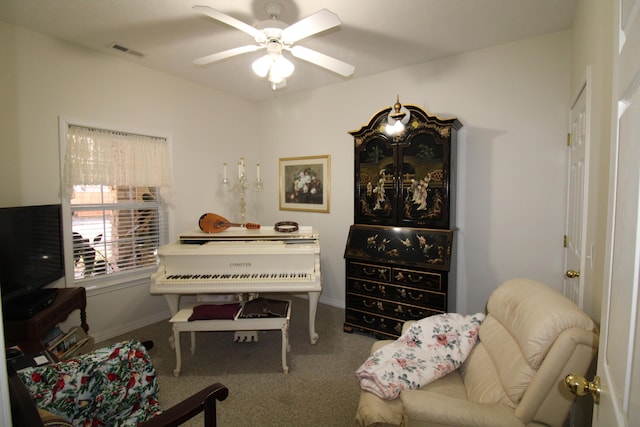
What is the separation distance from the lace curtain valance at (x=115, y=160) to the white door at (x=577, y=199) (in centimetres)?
368

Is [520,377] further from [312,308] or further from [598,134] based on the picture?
[312,308]

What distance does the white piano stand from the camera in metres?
2.55

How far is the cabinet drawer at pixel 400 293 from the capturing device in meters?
2.68

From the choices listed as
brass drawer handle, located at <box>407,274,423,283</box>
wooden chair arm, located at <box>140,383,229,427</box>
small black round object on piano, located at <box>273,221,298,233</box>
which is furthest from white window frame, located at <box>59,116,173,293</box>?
brass drawer handle, located at <box>407,274,423,283</box>

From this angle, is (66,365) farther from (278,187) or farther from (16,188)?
(278,187)

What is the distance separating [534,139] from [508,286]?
5.32 ft

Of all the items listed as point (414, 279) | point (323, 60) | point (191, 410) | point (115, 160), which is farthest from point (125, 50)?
point (414, 279)

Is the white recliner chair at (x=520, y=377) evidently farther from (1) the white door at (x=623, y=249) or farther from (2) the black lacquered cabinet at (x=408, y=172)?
(2) the black lacquered cabinet at (x=408, y=172)

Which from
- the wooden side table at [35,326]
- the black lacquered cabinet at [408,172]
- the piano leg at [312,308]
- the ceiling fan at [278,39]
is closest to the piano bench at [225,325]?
the piano leg at [312,308]

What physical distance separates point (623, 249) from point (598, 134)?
1.26 m

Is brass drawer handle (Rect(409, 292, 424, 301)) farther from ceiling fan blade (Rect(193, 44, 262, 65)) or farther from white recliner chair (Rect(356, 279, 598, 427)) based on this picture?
ceiling fan blade (Rect(193, 44, 262, 65))

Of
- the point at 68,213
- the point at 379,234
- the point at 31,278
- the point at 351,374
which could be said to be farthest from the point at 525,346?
the point at 68,213

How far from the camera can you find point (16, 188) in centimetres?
244

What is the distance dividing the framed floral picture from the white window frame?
1.49m
